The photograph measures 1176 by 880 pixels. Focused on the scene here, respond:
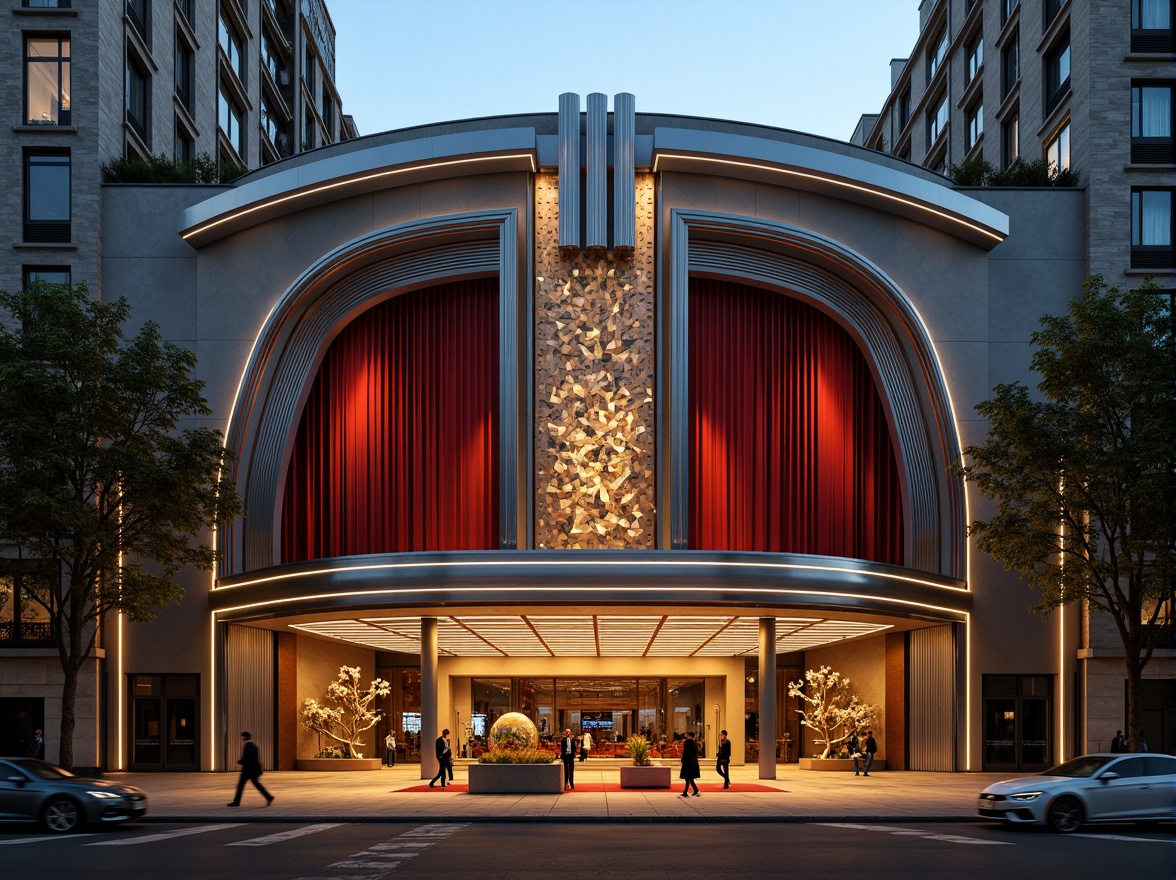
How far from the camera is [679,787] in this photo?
32.5 metres

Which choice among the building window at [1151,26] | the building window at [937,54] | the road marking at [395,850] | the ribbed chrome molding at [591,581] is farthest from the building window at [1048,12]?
the road marking at [395,850]

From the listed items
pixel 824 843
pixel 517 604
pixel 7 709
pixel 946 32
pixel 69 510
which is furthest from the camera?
pixel 946 32

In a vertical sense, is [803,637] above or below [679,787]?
above

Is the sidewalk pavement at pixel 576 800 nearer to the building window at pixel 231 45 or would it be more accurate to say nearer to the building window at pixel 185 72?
the building window at pixel 185 72

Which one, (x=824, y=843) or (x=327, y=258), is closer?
(x=824, y=843)

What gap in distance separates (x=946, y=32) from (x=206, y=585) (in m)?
46.7

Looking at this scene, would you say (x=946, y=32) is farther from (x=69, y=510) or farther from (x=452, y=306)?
(x=69, y=510)

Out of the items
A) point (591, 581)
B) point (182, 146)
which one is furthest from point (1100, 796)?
point (182, 146)

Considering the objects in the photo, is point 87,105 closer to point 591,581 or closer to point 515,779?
point 591,581

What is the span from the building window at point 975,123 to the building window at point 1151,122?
1625 centimetres

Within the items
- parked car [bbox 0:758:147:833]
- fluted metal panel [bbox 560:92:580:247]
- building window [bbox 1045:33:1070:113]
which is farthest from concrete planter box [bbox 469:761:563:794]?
building window [bbox 1045:33:1070:113]

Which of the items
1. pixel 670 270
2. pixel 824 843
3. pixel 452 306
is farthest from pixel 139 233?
pixel 824 843

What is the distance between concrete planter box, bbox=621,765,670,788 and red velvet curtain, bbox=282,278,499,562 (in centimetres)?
1091

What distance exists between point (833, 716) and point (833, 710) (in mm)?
382
